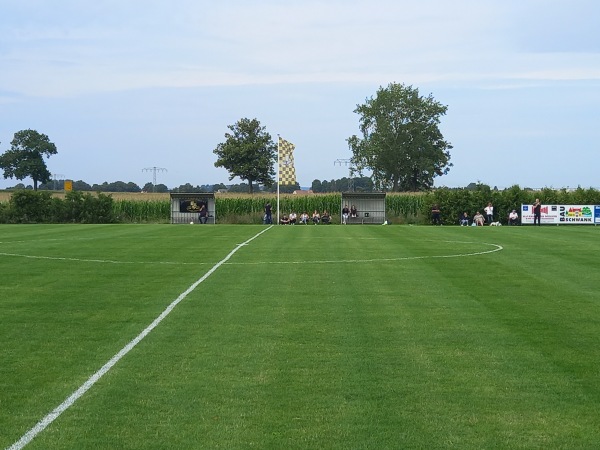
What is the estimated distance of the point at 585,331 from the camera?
10.3m

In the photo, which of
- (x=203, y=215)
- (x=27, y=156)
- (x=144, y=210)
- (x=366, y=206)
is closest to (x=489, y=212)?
(x=366, y=206)

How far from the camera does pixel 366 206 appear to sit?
57.9 metres

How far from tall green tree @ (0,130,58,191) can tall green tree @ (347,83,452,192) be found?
44.7 metres

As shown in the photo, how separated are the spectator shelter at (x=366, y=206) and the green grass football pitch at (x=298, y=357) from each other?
39.4 m

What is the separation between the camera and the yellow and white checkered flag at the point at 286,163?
55.7 m

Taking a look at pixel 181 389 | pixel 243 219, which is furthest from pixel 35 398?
pixel 243 219

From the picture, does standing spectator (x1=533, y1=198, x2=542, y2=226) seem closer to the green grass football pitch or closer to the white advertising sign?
the white advertising sign

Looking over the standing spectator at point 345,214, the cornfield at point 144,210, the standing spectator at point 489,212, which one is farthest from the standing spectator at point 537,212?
the cornfield at point 144,210

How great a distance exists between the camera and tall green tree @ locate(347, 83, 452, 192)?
9956 cm

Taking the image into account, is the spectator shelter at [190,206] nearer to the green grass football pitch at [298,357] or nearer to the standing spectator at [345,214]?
the standing spectator at [345,214]

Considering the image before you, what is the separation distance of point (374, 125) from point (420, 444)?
97984mm

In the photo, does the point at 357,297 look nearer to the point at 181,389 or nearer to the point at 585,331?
the point at 585,331

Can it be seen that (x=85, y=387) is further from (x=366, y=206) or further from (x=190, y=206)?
(x=366, y=206)

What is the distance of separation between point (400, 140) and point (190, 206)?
161 ft
